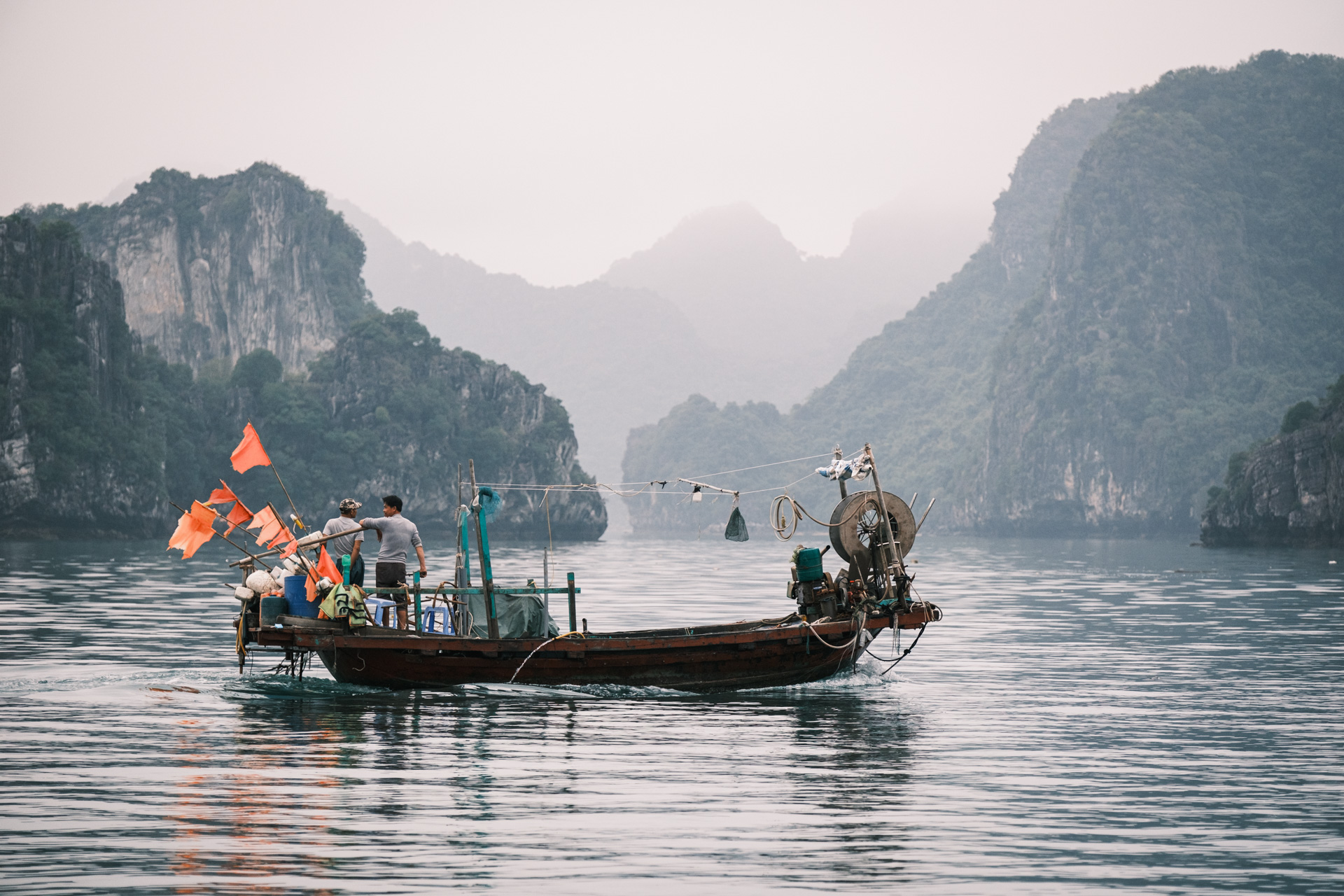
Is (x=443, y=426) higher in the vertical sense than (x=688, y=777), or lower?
higher

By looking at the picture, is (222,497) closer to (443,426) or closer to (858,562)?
(858,562)

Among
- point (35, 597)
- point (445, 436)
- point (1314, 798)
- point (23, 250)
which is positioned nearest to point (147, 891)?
point (1314, 798)

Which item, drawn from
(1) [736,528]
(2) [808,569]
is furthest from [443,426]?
(2) [808,569]

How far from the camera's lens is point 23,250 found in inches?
4245

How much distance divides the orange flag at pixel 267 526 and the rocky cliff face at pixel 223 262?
150931 mm

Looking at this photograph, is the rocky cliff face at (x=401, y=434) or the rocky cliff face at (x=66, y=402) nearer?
Answer: the rocky cliff face at (x=66, y=402)

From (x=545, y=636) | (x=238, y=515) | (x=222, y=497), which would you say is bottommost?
(x=545, y=636)

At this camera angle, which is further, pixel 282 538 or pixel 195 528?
pixel 282 538

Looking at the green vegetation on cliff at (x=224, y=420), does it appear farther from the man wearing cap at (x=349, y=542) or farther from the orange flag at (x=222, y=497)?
the man wearing cap at (x=349, y=542)

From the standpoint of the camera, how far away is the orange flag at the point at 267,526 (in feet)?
75.2

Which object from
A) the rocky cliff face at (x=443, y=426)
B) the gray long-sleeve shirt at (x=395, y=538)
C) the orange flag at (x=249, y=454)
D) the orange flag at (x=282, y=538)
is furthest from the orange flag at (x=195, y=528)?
the rocky cliff face at (x=443, y=426)

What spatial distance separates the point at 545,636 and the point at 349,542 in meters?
3.36

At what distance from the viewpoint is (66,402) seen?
360 feet

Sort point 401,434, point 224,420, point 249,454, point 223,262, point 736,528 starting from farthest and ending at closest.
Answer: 1. point 223,262
2. point 401,434
3. point 224,420
4. point 736,528
5. point 249,454
